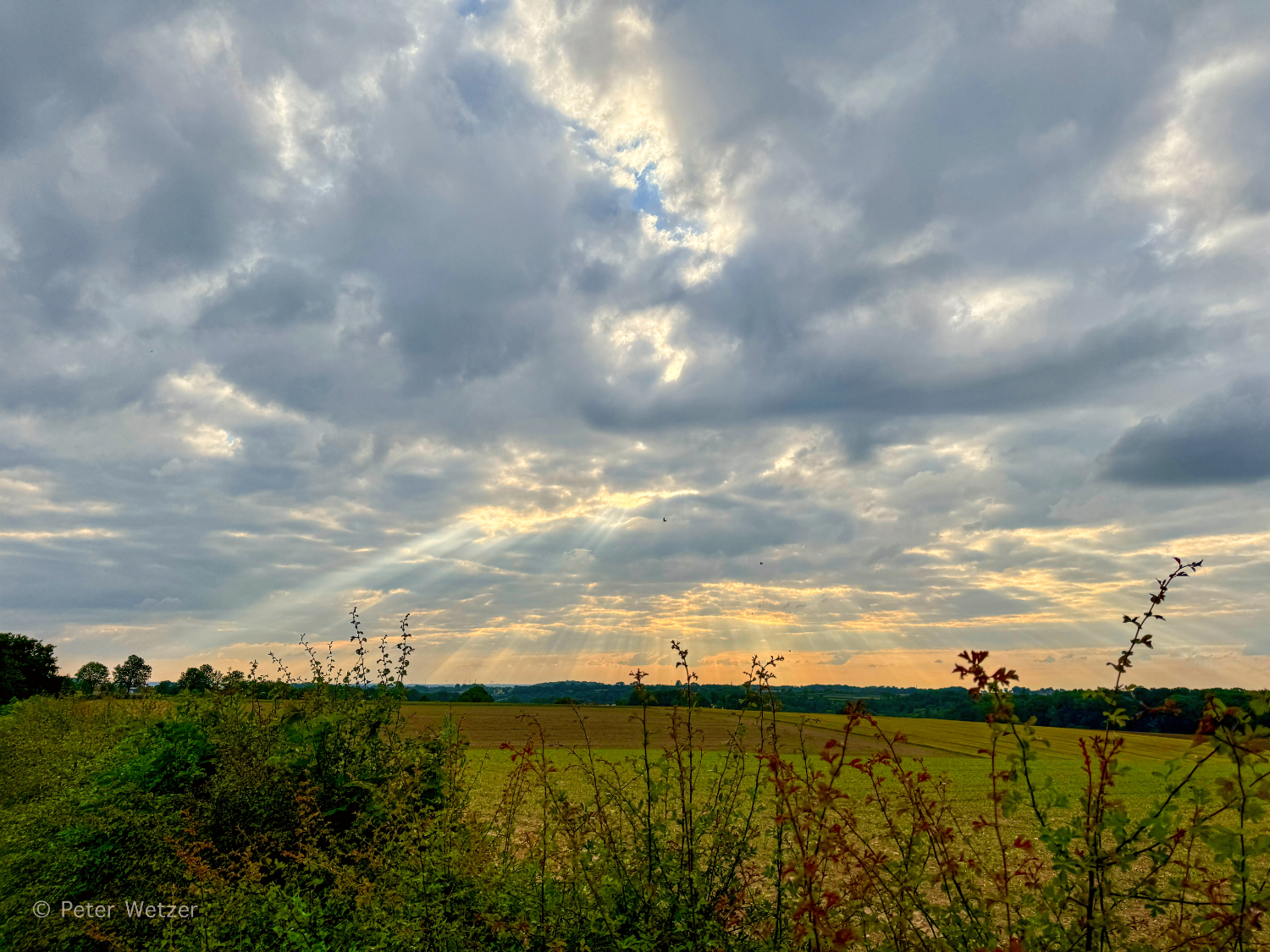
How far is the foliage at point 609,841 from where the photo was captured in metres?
3.09

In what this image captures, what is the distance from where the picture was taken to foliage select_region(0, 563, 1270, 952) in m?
3.09

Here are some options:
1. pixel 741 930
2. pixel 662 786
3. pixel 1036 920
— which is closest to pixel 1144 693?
pixel 1036 920

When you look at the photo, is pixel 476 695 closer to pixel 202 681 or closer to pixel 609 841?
pixel 202 681

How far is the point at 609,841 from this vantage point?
556 centimetres

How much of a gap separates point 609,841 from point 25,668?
7447 centimetres

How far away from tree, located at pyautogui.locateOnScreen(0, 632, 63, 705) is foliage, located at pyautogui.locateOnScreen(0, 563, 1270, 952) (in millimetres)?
54852

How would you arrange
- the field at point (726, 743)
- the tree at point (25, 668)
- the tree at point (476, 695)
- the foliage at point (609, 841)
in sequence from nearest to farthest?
the foliage at point (609, 841) → the field at point (726, 743) → the tree at point (25, 668) → the tree at point (476, 695)

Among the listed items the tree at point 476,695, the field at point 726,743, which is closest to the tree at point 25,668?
the field at point 726,743

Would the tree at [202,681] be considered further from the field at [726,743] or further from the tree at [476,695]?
the tree at [476,695]

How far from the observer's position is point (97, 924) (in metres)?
7.29

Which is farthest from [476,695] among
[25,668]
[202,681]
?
[202,681]

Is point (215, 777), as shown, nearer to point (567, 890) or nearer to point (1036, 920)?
point (567, 890)

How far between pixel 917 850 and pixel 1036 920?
1427mm

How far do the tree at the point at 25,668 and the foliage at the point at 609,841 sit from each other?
180 feet
